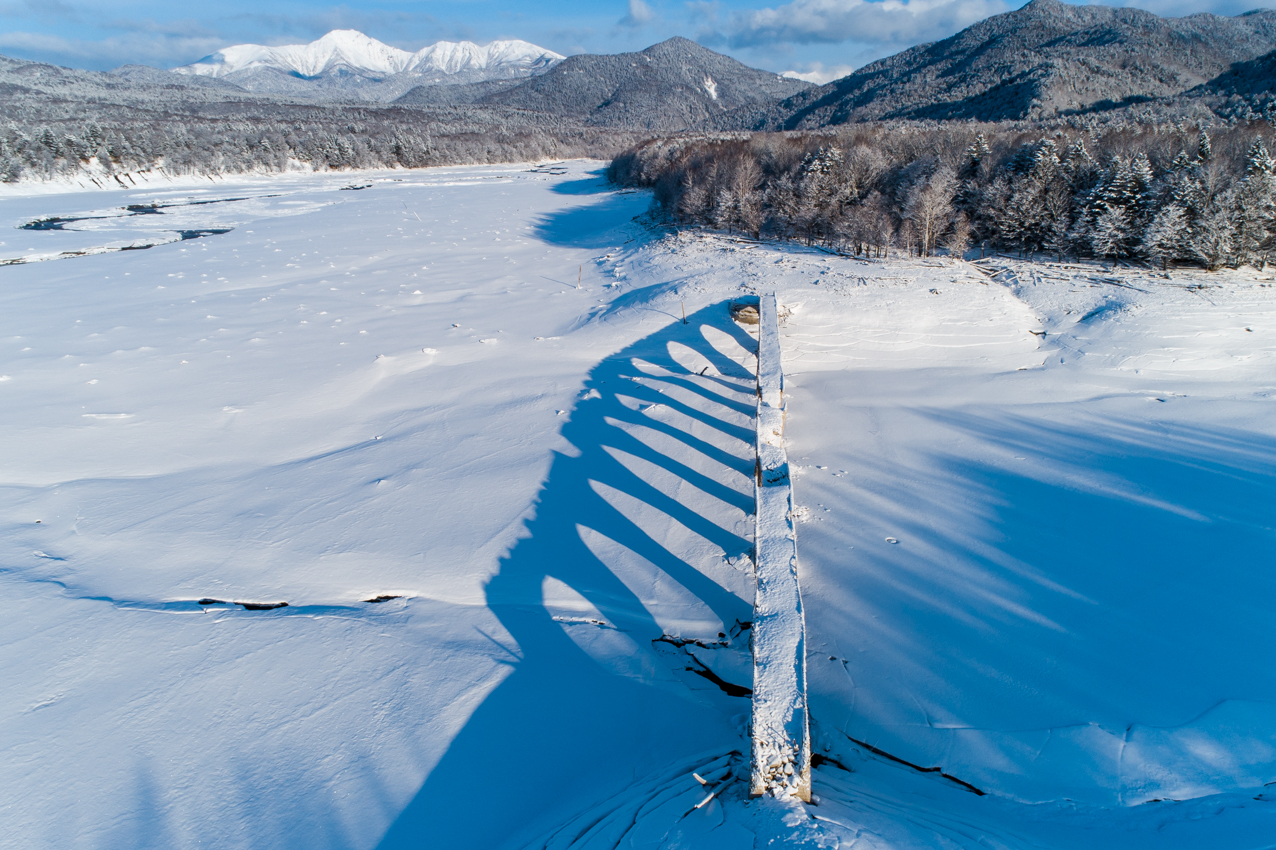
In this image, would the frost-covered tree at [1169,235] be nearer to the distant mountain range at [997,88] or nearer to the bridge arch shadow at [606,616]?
the distant mountain range at [997,88]

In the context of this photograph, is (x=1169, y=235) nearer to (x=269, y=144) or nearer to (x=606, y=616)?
(x=606, y=616)

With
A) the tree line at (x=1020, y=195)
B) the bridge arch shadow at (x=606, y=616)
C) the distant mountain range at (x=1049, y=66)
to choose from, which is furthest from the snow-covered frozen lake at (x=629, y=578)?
the distant mountain range at (x=1049, y=66)

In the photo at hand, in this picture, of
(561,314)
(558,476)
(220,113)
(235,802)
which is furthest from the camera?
(220,113)

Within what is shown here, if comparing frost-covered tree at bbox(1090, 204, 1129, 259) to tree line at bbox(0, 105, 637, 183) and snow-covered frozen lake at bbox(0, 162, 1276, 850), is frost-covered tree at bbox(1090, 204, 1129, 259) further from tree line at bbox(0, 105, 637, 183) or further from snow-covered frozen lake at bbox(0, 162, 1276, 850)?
tree line at bbox(0, 105, 637, 183)

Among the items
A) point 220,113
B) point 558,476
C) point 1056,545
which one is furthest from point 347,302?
point 220,113

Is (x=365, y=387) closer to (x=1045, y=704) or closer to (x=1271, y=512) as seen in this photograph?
(x=1045, y=704)

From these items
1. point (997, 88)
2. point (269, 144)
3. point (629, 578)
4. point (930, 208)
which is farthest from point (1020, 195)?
point (269, 144)

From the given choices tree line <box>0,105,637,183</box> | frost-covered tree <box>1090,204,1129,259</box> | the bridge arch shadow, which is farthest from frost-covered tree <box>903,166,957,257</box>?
tree line <box>0,105,637,183</box>
